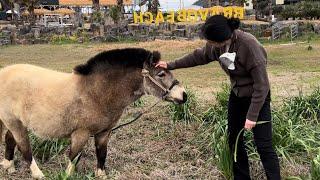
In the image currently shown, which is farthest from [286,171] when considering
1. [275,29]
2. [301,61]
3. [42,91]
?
[275,29]

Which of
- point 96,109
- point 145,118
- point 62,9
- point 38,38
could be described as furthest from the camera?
point 62,9

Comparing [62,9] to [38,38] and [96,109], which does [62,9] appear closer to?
[38,38]

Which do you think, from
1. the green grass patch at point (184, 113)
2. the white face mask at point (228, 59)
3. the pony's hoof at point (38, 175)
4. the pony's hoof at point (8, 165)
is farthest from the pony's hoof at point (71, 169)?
the green grass patch at point (184, 113)

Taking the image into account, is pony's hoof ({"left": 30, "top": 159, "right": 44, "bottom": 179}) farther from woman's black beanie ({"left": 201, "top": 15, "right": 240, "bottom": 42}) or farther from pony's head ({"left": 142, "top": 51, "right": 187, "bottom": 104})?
woman's black beanie ({"left": 201, "top": 15, "right": 240, "bottom": 42})

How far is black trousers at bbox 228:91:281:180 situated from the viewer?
4340 millimetres

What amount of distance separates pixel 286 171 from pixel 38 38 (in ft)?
85.5

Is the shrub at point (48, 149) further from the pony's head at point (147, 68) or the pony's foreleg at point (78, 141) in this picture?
the pony's head at point (147, 68)

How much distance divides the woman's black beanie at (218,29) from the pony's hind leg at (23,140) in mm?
2445

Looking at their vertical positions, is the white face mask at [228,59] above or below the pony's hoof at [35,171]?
above

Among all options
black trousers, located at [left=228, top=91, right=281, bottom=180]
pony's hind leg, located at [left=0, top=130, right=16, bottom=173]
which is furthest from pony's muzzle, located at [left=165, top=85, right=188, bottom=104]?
pony's hind leg, located at [left=0, top=130, right=16, bottom=173]

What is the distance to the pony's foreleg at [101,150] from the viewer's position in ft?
16.8

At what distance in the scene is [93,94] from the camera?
4887mm

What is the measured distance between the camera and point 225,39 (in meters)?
4.05

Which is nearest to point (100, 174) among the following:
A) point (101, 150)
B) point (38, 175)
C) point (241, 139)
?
point (101, 150)
